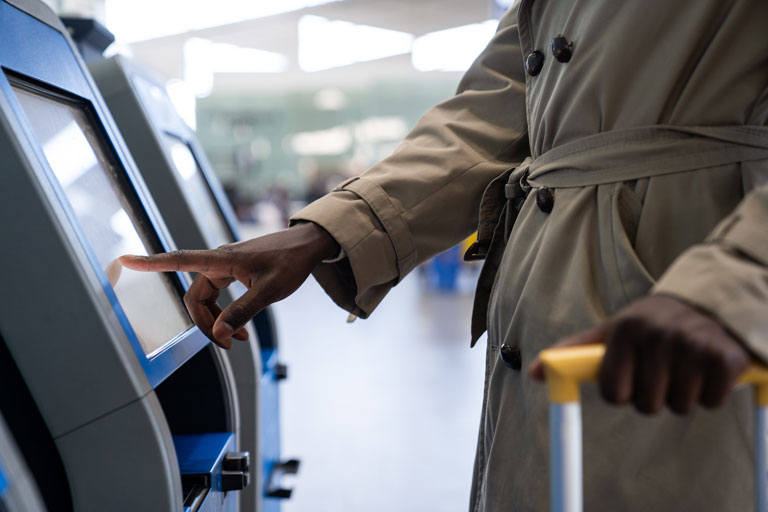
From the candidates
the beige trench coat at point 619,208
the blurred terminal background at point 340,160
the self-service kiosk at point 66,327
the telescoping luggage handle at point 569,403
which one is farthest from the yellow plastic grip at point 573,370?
the blurred terminal background at point 340,160

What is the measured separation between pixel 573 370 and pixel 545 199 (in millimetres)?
398

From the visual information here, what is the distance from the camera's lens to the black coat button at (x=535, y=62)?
33.6 inches

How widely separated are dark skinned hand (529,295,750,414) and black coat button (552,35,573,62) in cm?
46

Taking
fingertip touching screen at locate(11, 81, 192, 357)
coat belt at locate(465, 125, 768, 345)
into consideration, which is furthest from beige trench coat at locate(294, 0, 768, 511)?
fingertip touching screen at locate(11, 81, 192, 357)

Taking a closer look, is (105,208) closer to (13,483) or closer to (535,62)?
(13,483)

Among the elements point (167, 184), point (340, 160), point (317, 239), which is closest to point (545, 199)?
point (317, 239)

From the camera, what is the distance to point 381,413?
306 centimetres

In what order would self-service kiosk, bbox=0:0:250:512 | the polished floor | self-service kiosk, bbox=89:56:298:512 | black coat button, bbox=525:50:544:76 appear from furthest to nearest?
the polished floor < self-service kiosk, bbox=89:56:298:512 < black coat button, bbox=525:50:544:76 < self-service kiosk, bbox=0:0:250:512

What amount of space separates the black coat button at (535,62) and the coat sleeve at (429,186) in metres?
0.12

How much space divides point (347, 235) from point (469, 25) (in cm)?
975

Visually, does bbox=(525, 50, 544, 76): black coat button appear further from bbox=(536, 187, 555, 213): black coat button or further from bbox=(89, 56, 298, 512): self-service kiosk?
bbox=(89, 56, 298, 512): self-service kiosk

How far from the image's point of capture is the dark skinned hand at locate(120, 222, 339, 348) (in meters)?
0.81

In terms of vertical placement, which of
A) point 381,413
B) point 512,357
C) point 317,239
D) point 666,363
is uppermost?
point 317,239

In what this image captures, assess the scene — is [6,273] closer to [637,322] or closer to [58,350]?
[58,350]
